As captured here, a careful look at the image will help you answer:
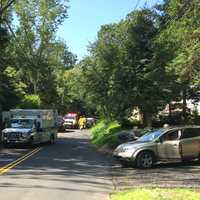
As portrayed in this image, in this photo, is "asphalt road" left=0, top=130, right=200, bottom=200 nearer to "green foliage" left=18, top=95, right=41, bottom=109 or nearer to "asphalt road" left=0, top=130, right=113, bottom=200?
"asphalt road" left=0, top=130, right=113, bottom=200

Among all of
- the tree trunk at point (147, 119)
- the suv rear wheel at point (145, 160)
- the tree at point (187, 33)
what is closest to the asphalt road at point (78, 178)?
the suv rear wheel at point (145, 160)

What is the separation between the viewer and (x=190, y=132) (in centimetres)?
2533

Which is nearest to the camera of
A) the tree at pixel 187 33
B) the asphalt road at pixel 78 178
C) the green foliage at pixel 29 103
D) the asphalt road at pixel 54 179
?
the asphalt road at pixel 54 179

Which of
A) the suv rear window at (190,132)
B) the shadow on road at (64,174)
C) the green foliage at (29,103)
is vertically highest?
the green foliage at (29,103)

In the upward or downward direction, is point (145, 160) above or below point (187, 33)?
below

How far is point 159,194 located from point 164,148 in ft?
32.2

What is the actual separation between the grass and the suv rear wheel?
813cm

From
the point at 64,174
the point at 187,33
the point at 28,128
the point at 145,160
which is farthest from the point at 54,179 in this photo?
the point at 28,128

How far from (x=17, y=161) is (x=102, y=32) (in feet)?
76.7

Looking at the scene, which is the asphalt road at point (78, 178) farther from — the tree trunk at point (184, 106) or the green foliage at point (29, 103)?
the green foliage at point (29, 103)

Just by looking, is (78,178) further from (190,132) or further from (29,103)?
(29,103)

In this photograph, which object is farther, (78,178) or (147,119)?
(147,119)

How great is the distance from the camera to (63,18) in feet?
254

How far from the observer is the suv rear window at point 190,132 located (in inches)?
993
